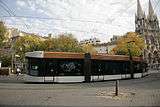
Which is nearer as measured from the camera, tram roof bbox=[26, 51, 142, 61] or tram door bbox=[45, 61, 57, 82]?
tram door bbox=[45, 61, 57, 82]

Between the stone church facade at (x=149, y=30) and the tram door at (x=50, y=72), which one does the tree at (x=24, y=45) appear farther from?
the stone church facade at (x=149, y=30)

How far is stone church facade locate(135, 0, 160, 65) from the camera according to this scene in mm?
119438

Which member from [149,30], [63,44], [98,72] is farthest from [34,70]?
[149,30]

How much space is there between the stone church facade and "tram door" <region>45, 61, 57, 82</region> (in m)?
93.3

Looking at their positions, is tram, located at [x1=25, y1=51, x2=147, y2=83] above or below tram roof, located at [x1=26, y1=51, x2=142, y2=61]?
below

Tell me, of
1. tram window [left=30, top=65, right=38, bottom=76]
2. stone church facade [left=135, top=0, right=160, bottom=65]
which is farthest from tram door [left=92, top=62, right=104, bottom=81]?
stone church facade [left=135, top=0, right=160, bottom=65]

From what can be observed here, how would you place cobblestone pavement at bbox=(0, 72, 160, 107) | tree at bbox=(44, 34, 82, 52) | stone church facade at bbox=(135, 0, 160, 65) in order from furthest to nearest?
1. stone church facade at bbox=(135, 0, 160, 65)
2. tree at bbox=(44, 34, 82, 52)
3. cobblestone pavement at bbox=(0, 72, 160, 107)

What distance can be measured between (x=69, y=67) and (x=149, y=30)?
97.8 m

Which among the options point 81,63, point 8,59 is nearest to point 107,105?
point 81,63

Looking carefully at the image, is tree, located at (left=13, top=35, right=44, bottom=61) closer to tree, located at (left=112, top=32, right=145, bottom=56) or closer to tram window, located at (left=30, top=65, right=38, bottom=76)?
tree, located at (left=112, top=32, right=145, bottom=56)

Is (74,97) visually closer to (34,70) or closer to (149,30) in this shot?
(34,70)

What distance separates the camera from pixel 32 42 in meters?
82.9

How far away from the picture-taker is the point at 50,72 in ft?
89.1

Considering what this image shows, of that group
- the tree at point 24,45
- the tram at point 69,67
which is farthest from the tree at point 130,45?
the tram at point 69,67
